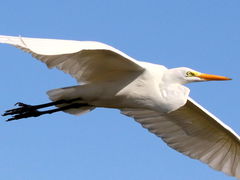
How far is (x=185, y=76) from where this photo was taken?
1291 centimetres

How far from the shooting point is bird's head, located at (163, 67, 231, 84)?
1270 cm

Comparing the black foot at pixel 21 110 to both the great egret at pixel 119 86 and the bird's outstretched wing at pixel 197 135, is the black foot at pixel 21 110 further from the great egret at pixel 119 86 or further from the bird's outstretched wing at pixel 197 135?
the bird's outstretched wing at pixel 197 135

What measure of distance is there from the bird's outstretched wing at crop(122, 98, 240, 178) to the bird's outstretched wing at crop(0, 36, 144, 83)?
1.86 meters

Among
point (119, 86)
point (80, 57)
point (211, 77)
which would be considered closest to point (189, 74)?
point (211, 77)

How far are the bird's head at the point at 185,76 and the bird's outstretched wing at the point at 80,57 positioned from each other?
0.57 meters

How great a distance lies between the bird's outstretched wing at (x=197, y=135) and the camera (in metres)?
14.4

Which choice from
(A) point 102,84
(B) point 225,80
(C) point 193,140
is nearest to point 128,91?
(A) point 102,84

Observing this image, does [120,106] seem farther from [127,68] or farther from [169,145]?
[169,145]

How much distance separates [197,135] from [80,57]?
11.9ft

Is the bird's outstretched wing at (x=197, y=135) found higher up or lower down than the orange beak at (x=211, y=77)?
lower down

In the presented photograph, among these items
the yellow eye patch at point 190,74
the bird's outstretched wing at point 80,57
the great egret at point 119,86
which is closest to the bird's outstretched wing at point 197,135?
the great egret at point 119,86

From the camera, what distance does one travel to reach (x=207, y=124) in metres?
14.5

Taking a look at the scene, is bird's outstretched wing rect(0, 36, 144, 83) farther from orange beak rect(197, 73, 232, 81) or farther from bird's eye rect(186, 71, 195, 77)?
orange beak rect(197, 73, 232, 81)

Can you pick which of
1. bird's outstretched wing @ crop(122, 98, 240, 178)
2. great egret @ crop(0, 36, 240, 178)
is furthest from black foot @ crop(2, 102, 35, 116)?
bird's outstretched wing @ crop(122, 98, 240, 178)
